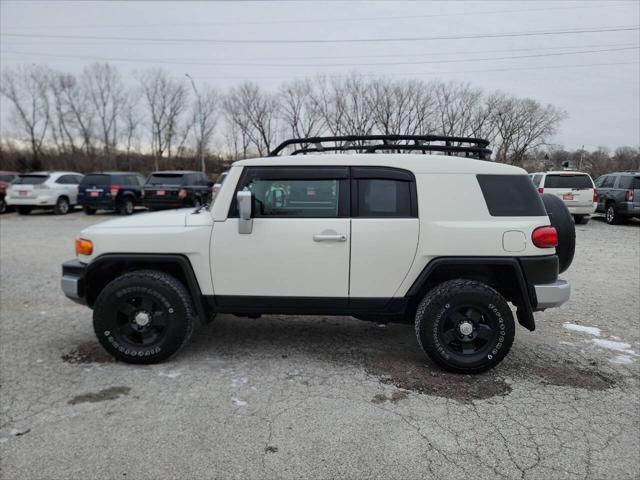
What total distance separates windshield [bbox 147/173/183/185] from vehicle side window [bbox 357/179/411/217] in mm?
13287

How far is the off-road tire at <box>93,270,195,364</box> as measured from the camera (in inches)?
152

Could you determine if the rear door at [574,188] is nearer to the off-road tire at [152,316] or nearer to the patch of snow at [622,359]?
the patch of snow at [622,359]

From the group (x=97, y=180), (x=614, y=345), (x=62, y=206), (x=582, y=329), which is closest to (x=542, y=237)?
(x=614, y=345)

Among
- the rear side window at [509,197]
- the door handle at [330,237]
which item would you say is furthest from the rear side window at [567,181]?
the door handle at [330,237]

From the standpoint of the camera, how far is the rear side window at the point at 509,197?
3.75m

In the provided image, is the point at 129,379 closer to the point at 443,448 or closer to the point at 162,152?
the point at 443,448

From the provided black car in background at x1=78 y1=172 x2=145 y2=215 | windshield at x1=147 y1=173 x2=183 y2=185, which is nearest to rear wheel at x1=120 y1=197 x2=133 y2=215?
black car in background at x1=78 y1=172 x2=145 y2=215

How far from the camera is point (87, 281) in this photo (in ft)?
13.4

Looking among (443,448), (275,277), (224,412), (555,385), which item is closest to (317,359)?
(275,277)

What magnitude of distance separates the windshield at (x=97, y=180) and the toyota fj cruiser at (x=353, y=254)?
1482 cm

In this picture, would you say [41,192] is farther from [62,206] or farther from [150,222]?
[150,222]

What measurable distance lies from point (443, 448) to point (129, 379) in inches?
96.2

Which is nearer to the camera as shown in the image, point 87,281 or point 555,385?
point 555,385

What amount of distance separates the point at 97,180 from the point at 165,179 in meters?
3.38
